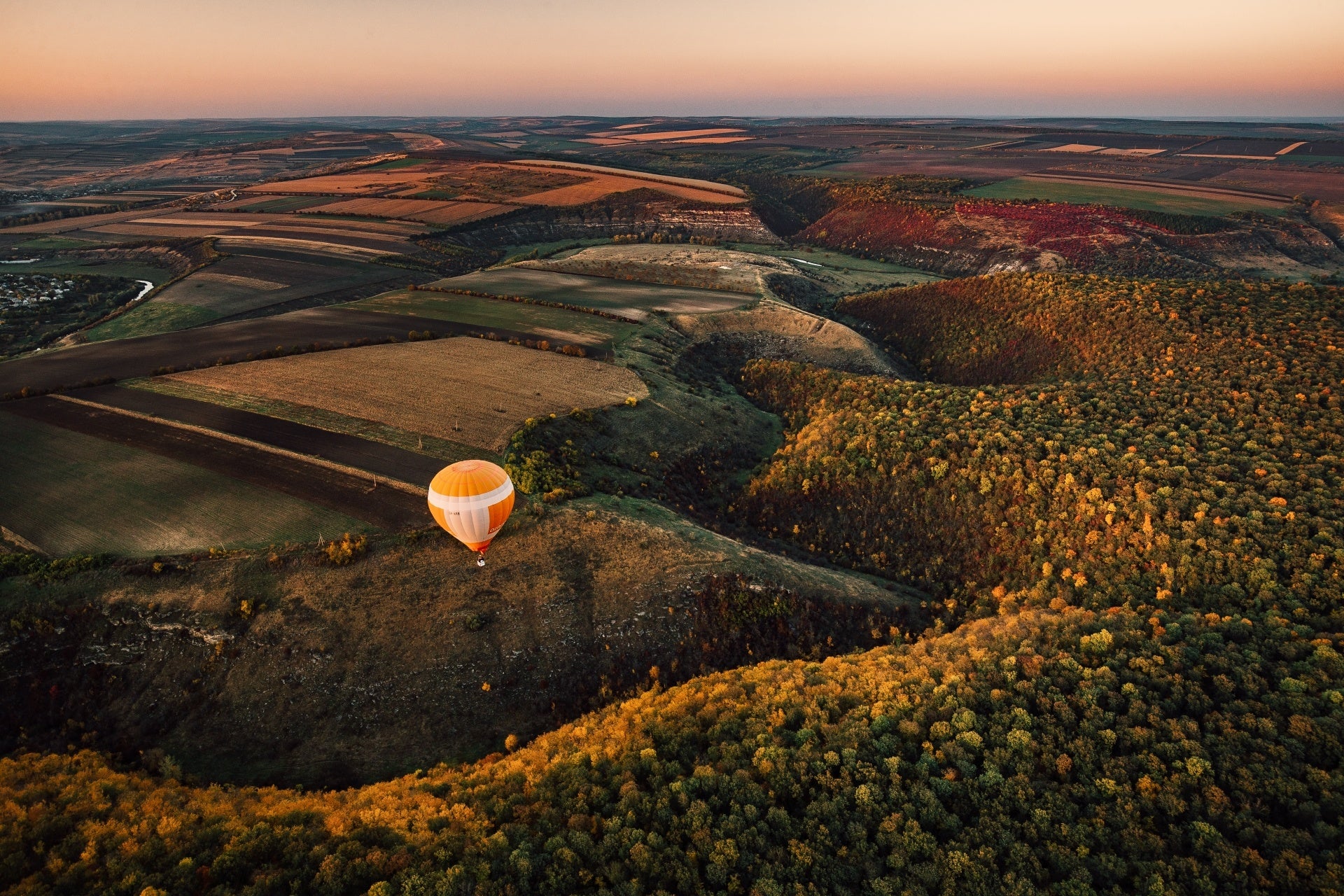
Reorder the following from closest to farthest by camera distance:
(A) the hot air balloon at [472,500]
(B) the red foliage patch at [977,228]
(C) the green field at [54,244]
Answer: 1. (A) the hot air balloon at [472,500]
2. (B) the red foliage patch at [977,228]
3. (C) the green field at [54,244]

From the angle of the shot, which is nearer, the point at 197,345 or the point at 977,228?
the point at 197,345

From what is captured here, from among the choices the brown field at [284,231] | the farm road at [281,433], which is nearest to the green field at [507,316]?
the farm road at [281,433]

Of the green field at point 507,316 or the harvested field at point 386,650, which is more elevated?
the green field at point 507,316

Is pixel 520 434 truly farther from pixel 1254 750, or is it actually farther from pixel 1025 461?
pixel 1254 750

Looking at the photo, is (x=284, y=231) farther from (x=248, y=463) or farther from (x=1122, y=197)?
Result: (x=1122, y=197)

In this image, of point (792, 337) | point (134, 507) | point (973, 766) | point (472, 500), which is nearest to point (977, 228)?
point (792, 337)

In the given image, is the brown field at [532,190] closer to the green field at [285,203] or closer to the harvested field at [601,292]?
the green field at [285,203]

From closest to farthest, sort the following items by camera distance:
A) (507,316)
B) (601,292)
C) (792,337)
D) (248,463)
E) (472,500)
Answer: (472,500) → (248,463) → (507,316) → (792,337) → (601,292)

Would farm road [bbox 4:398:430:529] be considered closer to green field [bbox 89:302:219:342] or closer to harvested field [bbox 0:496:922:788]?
harvested field [bbox 0:496:922:788]
